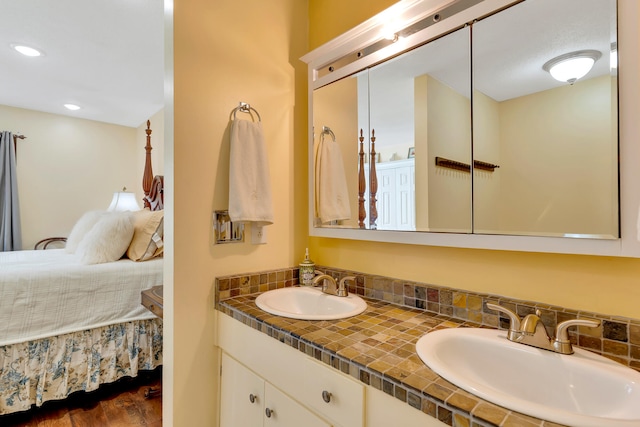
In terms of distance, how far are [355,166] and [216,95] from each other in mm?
670

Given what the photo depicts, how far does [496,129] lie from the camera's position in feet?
3.18

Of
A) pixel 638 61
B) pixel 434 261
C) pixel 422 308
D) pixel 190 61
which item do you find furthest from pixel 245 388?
pixel 638 61

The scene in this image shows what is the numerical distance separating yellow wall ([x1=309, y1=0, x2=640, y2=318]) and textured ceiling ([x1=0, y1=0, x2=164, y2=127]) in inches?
54.2

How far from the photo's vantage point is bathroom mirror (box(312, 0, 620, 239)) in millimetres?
796

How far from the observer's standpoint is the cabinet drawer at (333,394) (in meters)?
0.77

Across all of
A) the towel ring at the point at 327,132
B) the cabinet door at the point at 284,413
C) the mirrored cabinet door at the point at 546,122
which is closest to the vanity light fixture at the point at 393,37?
the mirrored cabinet door at the point at 546,122

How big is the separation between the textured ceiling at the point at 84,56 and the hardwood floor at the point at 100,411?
8.00 feet

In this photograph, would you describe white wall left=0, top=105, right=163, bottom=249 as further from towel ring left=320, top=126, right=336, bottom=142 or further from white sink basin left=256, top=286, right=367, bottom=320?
white sink basin left=256, top=286, right=367, bottom=320

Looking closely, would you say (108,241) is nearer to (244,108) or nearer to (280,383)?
(244,108)

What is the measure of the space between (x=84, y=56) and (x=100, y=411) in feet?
8.49

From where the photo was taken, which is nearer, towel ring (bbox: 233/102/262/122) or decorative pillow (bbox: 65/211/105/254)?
towel ring (bbox: 233/102/262/122)

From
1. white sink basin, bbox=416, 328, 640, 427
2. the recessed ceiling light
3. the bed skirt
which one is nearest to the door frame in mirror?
white sink basin, bbox=416, 328, 640, 427

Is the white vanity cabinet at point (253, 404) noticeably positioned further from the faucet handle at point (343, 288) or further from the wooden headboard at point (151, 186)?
the wooden headboard at point (151, 186)

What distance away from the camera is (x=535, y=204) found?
888 mm
